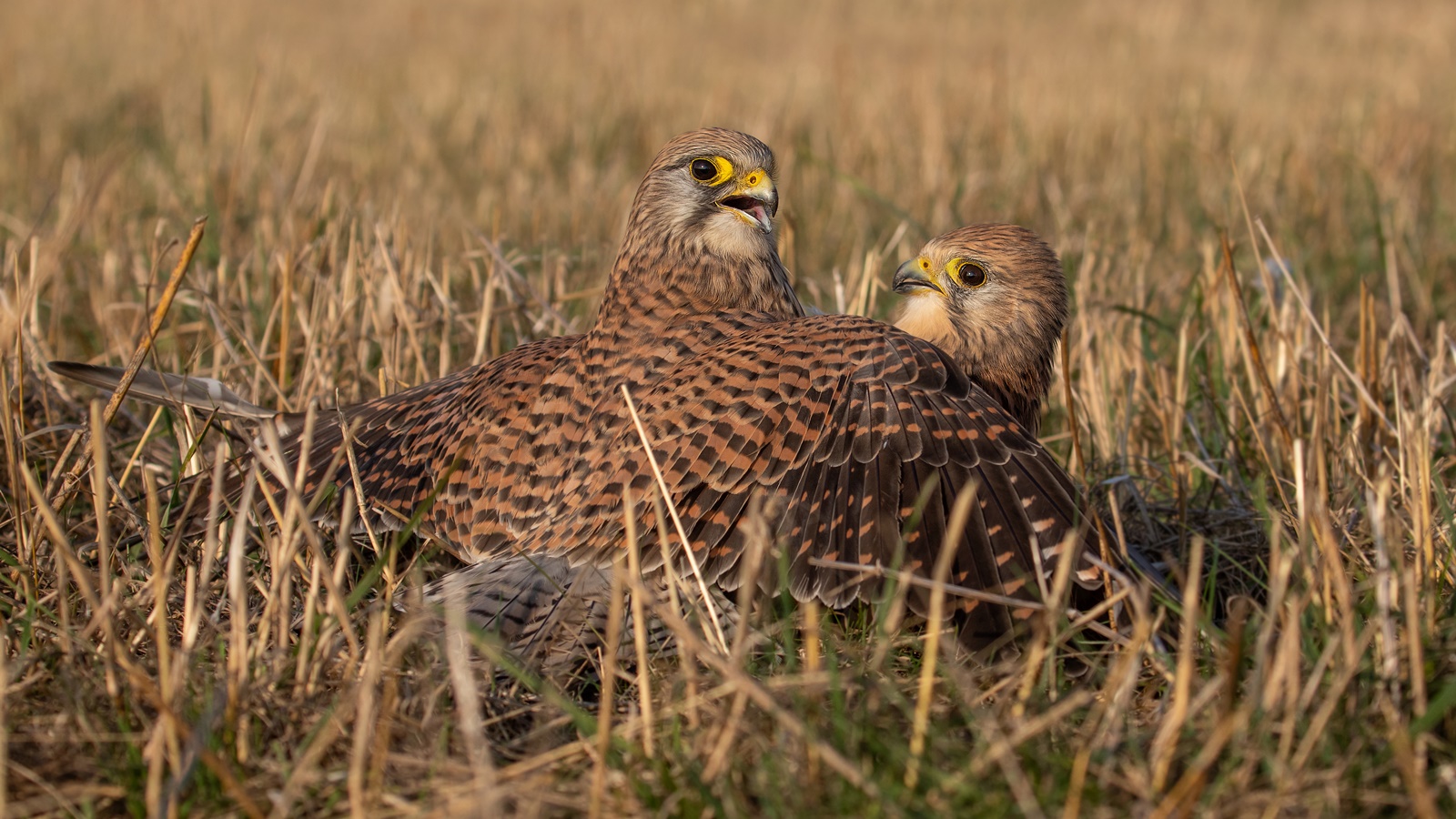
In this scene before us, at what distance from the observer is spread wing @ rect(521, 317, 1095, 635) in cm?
282

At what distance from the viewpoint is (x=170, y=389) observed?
146 inches

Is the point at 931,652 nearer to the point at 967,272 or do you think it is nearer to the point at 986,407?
the point at 986,407

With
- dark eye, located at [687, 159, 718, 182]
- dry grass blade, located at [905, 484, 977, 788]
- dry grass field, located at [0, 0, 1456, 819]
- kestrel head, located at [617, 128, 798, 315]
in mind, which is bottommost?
dry grass field, located at [0, 0, 1456, 819]

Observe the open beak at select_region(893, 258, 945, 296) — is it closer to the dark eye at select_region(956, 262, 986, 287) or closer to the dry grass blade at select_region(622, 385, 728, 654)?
the dark eye at select_region(956, 262, 986, 287)

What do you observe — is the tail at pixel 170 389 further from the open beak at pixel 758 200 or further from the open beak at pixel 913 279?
the open beak at pixel 913 279

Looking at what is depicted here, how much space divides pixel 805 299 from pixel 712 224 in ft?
7.69

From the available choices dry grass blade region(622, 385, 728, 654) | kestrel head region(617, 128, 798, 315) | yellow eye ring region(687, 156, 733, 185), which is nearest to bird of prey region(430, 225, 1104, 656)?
dry grass blade region(622, 385, 728, 654)

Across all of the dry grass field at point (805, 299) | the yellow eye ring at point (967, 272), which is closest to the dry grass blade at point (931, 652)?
the dry grass field at point (805, 299)

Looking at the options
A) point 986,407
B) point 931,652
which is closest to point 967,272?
point 986,407

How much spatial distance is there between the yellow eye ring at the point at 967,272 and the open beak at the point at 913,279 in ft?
0.22

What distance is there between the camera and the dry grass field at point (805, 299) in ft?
7.29

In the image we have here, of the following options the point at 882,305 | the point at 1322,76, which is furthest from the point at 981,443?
the point at 1322,76

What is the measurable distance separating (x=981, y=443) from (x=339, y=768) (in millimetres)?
1416

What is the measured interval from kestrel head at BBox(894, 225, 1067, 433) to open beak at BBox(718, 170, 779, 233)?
53 centimetres
